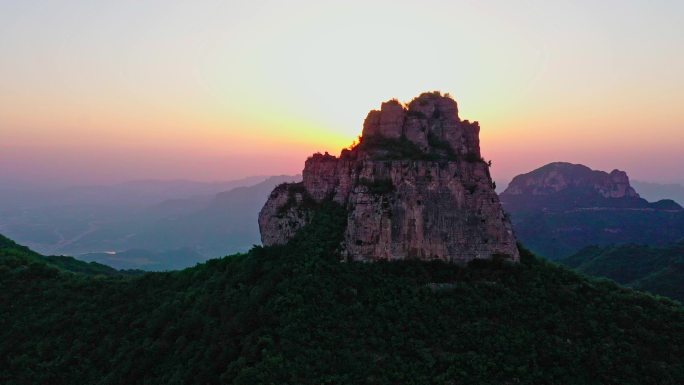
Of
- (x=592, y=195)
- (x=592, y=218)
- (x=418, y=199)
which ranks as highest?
(x=592, y=195)

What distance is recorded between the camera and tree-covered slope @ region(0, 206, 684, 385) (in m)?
25.7

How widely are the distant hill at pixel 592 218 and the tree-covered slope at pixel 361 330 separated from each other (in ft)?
382

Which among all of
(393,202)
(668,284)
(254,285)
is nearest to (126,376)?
(254,285)

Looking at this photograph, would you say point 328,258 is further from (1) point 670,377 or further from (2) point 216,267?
(1) point 670,377

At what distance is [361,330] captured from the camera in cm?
2789

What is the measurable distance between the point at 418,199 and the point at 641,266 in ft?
237

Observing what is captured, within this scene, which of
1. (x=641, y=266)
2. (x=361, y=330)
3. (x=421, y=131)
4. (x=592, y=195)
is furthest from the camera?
(x=592, y=195)

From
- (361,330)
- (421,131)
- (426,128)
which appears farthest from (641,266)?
(361,330)

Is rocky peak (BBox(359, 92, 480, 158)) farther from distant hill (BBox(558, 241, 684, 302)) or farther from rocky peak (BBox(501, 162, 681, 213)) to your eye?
rocky peak (BBox(501, 162, 681, 213))

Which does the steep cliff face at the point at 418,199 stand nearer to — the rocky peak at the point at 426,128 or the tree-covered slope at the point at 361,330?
the rocky peak at the point at 426,128

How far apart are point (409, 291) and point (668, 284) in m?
55.3

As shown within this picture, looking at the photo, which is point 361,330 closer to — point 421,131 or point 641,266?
point 421,131

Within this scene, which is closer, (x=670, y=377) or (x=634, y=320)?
(x=670, y=377)

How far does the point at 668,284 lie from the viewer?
65.1 m
